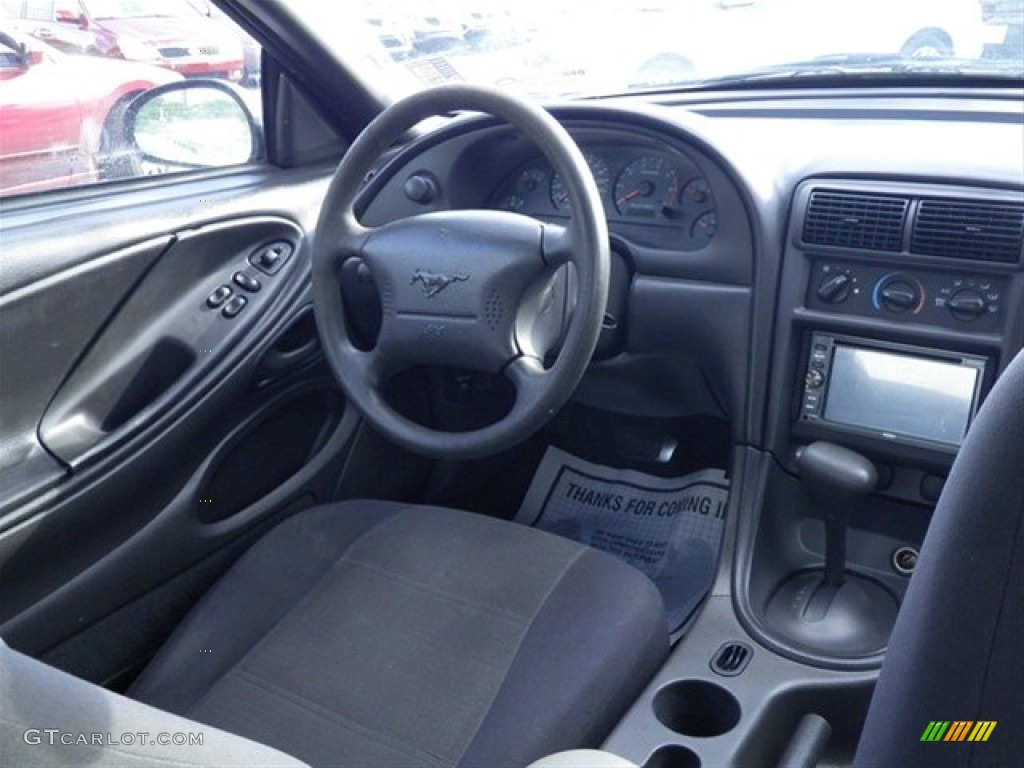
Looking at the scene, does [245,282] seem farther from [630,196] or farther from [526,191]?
[630,196]

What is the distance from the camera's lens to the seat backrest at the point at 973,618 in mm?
669

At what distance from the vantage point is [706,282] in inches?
70.8

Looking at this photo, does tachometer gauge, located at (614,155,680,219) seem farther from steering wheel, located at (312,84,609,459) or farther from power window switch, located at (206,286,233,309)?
power window switch, located at (206,286,233,309)

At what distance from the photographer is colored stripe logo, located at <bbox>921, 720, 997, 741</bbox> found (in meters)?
0.70

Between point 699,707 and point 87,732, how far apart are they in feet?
3.59

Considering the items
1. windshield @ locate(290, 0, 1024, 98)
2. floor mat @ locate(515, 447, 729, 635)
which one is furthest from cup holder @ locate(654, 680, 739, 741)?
windshield @ locate(290, 0, 1024, 98)

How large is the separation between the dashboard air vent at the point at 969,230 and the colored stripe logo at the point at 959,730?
3.30 feet

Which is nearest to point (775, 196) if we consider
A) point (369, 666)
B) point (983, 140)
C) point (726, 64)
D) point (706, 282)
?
point (706, 282)

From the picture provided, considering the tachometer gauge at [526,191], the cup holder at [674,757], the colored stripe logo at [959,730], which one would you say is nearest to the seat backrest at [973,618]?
the colored stripe logo at [959,730]

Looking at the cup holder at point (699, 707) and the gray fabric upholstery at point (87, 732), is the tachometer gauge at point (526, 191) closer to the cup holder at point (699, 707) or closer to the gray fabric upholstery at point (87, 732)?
the cup holder at point (699, 707)

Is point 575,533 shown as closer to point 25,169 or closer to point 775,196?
point 775,196

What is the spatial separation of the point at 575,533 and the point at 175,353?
847 mm

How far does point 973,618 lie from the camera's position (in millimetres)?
683

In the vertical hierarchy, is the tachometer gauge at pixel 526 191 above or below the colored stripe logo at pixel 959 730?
below
